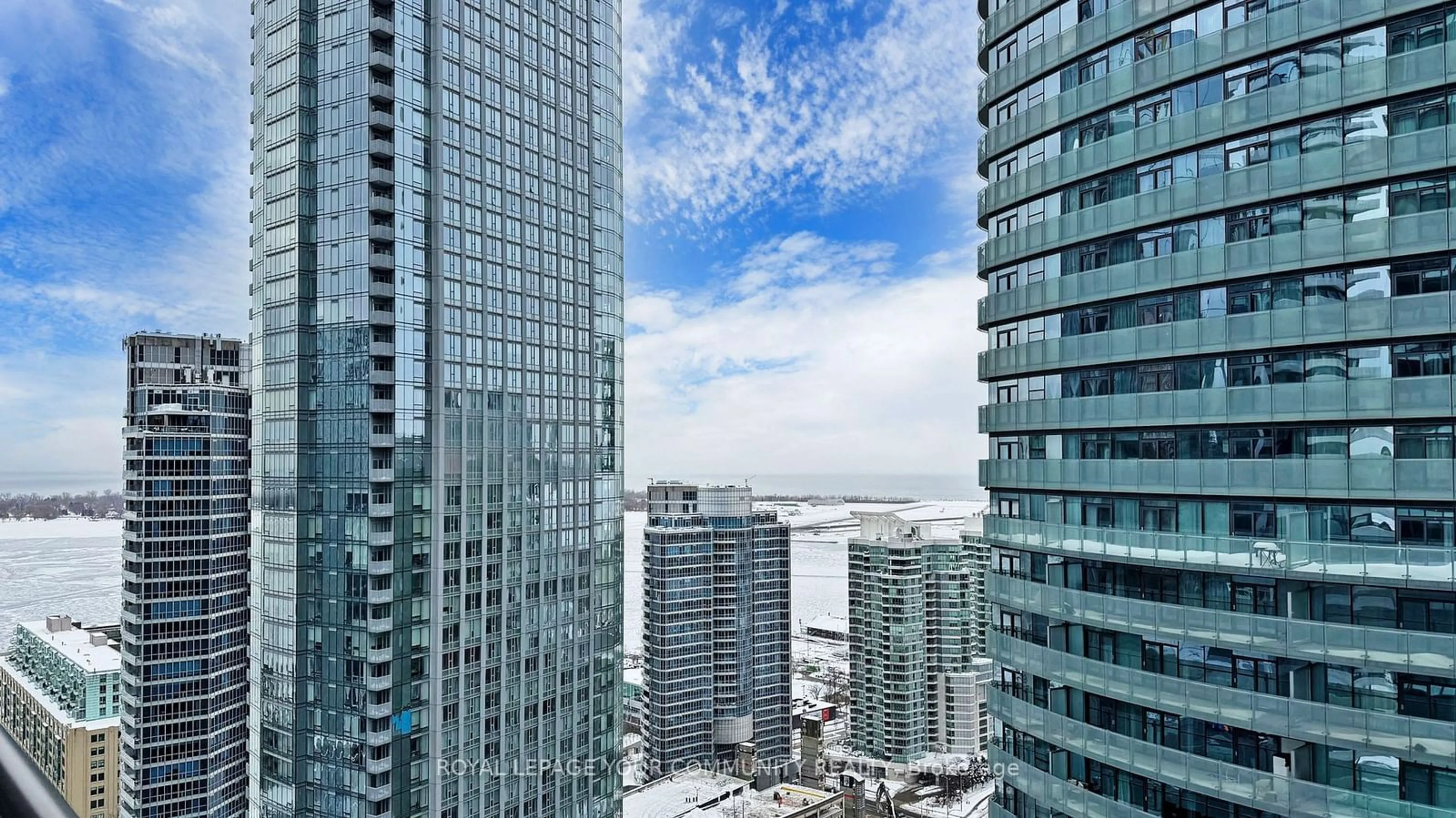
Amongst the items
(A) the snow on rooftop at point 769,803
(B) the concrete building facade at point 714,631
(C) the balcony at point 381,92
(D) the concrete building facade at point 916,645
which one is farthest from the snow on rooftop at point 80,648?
(D) the concrete building facade at point 916,645

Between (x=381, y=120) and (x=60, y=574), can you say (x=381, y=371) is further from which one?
(x=60, y=574)

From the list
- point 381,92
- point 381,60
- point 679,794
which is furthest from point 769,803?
point 381,60

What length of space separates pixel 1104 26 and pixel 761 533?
Answer: 208 feet

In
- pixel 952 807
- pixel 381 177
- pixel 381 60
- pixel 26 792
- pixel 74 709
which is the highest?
pixel 381 60

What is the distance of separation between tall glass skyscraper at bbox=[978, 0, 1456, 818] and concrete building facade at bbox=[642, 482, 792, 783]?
54.3 metres

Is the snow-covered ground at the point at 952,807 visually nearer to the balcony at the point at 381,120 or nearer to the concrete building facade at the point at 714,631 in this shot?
the concrete building facade at the point at 714,631

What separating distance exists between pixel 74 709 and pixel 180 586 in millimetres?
21008

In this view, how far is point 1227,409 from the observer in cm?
1638

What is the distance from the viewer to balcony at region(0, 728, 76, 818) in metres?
2.27

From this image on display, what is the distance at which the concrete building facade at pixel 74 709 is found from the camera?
54.5 m

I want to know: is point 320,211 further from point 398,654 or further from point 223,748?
point 223,748

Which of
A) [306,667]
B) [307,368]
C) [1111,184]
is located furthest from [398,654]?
[1111,184]

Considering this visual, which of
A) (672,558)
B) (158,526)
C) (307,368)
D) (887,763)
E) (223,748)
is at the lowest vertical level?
(887,763)

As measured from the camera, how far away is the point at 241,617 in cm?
4869
